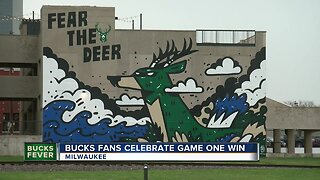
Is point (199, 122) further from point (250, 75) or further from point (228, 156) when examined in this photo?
point (228, 156)

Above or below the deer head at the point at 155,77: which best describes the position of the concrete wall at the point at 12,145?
below

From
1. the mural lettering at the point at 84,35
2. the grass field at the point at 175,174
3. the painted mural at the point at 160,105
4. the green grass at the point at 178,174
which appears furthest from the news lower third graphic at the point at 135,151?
the mural lettering at the point at 84,35

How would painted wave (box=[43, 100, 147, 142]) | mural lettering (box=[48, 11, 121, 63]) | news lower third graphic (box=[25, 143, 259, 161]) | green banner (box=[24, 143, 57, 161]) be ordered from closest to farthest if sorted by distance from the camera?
news lower third graphic (box=[25, 143, 259, 161]), green banner (box=[24, 143, 57, 161]), painted wave (box=[43, 100, 147, 142]), mural lettering (box=[48, 11, 121, 63])

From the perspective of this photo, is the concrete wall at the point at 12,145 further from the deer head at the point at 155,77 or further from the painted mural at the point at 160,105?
the deer head at the point at 155,77

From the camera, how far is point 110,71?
2189 inches

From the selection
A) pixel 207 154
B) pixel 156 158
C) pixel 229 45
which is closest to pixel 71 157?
pixel 156 158

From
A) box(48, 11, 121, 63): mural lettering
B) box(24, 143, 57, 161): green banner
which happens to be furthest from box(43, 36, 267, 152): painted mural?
box(24, 143, 57, 161): green banner

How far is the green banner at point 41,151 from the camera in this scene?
3616cm

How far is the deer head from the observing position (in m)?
55.6

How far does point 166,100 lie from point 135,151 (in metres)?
19.8

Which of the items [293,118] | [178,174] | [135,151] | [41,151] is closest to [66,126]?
[41,151]

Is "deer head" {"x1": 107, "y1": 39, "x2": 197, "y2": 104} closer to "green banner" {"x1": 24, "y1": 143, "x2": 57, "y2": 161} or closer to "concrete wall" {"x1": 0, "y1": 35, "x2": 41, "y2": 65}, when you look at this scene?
"concrete wall" {"x1": 0, "y1": 35, "x2": 41, "y2": 65}

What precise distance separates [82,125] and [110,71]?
507 centimetres

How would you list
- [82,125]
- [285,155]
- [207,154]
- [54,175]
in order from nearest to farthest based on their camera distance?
[54,175] < [207,154] < [82,125] < [285,155]
